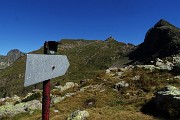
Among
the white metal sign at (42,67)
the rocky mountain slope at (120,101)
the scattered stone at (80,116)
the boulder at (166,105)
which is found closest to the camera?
the white metal sign at (42,67)

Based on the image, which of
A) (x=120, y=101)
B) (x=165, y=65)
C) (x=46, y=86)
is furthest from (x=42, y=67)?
(x=165, y=65)

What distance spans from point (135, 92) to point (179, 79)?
22.4 feet

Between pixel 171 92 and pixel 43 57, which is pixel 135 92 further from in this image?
pixel 43 57

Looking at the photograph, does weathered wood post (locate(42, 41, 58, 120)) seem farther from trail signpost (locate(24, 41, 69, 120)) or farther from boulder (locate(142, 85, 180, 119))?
boulder (locate(142, 85, 180, 119))

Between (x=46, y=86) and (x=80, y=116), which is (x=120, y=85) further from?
(x=46, y=86)

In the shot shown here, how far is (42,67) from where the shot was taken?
20.1 feet

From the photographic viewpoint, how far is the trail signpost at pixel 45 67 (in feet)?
18.5

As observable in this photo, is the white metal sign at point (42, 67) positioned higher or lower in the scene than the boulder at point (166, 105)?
higher

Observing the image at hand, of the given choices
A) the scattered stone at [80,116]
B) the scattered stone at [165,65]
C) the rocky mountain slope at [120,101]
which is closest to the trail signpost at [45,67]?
Result: the scattered stone at [80,116]

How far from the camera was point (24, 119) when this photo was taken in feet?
93.2

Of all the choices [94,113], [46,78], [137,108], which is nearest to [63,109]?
[94,113]

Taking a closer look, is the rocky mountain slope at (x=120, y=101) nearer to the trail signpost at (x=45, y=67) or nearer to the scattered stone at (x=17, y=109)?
the scattered stone at (x=17, y=109)

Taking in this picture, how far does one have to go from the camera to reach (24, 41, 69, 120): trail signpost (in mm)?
5641

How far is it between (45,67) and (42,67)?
156 mm
